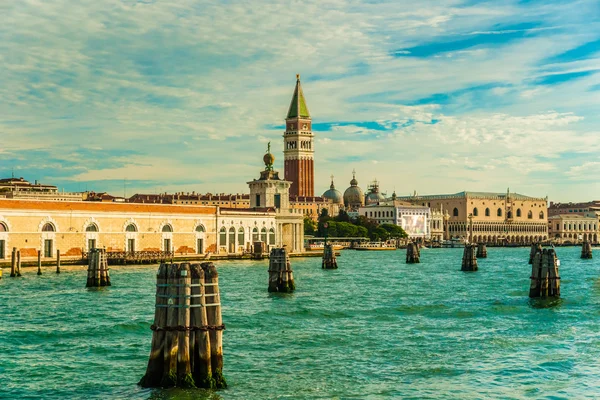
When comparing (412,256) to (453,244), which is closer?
(412,256)

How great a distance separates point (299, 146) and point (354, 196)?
1042 inches

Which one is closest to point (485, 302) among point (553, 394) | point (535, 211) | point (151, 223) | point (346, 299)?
point (346, 299)

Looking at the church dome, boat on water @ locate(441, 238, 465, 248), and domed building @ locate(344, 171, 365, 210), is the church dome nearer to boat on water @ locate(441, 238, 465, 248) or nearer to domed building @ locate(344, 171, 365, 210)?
domed building @ locate(344, 171, 365, 210)

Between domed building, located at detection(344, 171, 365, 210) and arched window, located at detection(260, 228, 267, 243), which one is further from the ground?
domed building, located at detection(344, 171, 365, 210)

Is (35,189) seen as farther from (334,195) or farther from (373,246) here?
(334,195)

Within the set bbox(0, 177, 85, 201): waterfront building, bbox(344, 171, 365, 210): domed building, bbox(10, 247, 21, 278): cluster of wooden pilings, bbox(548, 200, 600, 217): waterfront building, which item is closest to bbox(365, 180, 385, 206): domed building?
bbox(344, 171, 365, 210): domed building

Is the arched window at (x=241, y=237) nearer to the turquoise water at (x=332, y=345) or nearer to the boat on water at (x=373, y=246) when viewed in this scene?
the turquoise water at (x=332, y=345)

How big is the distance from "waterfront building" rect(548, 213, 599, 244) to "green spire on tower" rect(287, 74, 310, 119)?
5817 cm

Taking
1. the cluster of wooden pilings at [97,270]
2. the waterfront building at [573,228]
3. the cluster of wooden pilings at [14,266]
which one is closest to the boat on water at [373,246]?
the waterfront building at [573,228]

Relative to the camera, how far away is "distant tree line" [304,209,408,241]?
115312 millimetres

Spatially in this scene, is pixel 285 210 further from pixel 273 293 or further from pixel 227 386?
pixel 227 386

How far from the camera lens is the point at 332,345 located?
19375mm

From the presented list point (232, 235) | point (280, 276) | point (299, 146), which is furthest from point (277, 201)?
point (299, 146)

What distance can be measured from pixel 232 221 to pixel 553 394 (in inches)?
2119
